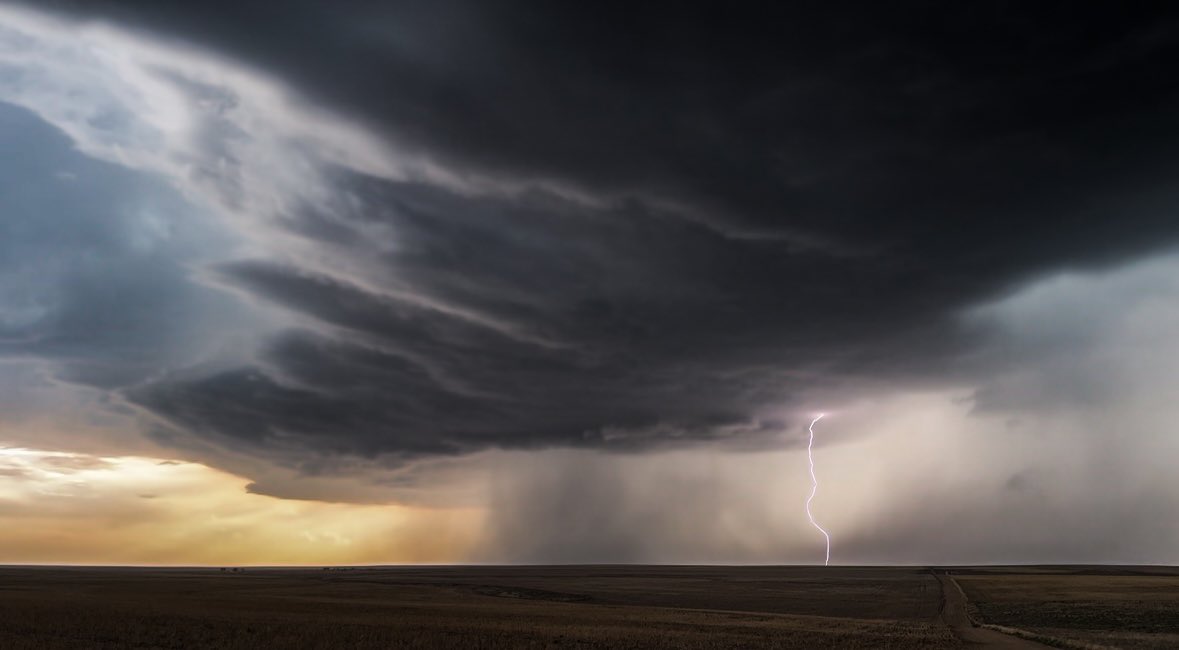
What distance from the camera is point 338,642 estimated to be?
40.4 metres

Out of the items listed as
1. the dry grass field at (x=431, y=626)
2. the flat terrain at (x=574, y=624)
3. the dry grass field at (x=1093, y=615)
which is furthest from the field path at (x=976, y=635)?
the dry grass field at (x=1093, y=615)

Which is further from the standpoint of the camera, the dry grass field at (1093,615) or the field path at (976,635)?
the dry grass field at (1093,615)

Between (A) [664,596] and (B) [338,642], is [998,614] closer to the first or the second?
(A) [664,596]

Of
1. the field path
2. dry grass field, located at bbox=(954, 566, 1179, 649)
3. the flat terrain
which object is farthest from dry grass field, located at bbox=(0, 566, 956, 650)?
dry grass field, located at bbox=(954, 566, 1179, 649)

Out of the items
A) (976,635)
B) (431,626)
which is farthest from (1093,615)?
(431,626)

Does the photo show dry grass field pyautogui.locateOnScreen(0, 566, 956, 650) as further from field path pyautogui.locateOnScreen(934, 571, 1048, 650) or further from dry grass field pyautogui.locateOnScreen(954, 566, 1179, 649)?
dry grass field pyautogui.locateOnScreen(954, 566, 1179, 649)

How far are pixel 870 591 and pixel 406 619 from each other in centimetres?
7061

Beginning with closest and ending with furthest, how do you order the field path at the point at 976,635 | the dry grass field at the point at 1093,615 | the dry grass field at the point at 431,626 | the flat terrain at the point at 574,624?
the dry grass field at the point at 431,626 < the flat terrain at the point at 574,624 < the field path at the point at 976,635 < the dry grass field at the point at 1093,615

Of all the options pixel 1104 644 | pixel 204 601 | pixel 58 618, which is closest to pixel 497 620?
pixel 58 618

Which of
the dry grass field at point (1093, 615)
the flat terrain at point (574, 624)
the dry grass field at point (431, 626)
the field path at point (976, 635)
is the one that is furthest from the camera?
the dry grass field at point (1093, 615)

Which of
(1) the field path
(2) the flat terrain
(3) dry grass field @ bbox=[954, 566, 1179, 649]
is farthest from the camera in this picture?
(3) dry grass field @ bbox=[954, 566, 1179, 649]

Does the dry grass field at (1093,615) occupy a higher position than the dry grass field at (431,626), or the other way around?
the dry grass field at (431,626)

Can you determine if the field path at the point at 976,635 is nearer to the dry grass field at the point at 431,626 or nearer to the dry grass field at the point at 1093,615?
the dry grass field at the point at 431,626

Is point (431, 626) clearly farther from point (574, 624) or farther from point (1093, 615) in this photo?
point (1093, 615)
